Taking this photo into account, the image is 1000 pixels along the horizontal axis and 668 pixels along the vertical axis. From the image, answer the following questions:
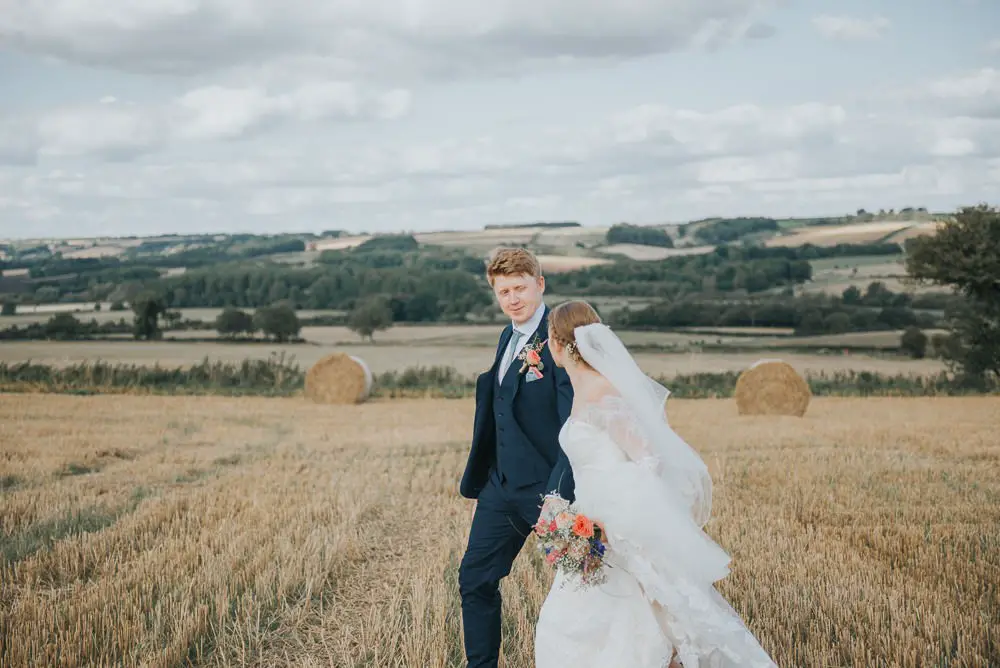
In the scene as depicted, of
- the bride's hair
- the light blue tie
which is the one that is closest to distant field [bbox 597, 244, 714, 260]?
the light blue tie

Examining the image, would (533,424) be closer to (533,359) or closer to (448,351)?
(533,359)

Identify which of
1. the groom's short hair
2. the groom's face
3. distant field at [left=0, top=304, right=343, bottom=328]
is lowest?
distant field at [left=0, top=304, right=343, bottom=328]

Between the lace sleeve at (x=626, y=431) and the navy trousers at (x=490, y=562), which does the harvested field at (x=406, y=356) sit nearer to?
the navy trousers at (x=490, y=562)

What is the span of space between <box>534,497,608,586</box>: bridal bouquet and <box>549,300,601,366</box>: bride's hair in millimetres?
801

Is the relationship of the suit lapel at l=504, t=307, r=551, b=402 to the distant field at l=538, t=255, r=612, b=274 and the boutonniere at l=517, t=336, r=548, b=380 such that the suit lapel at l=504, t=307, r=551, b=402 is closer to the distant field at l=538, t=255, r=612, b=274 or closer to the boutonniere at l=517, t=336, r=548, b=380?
the boutonniere at l=517, t=336, r=548, b=380

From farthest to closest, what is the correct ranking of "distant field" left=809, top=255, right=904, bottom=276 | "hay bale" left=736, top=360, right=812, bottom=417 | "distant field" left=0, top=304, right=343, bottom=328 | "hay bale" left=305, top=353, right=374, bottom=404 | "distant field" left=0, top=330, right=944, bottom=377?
1. "distant field" left=809, top=255, right=904, bottom=276
2. "distant field" left=0, top=304, right=343, bottom=328
3. "distant field" left=0, top=330, right=944, bottom=377
4. "hay bale" left=305, top=353, right=374, bottom=404
5. "hay bale" left=736, top=360, right=812, bottom=417

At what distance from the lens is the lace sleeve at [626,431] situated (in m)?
4.36

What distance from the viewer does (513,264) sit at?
16.5 ft

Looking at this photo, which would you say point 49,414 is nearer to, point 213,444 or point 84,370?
point 213,444

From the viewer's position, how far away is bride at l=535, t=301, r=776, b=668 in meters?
4.25

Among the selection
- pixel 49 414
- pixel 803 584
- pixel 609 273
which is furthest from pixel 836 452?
pixel 609 273

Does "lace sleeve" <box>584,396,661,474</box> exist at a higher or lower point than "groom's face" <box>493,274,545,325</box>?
lower

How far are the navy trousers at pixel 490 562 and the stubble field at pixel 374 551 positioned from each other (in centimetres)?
58

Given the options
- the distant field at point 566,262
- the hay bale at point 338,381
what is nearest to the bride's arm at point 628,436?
the hay bale at point 338,381
